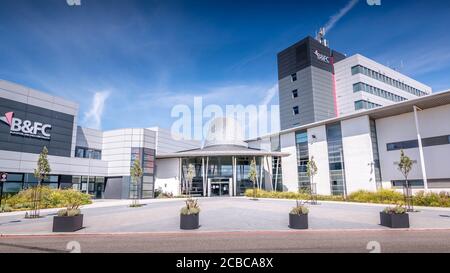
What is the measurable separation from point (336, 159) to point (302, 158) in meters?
6.76

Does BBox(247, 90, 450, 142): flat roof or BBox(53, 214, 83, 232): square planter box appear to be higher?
BBox(247, 90, 450, 142): flat roof

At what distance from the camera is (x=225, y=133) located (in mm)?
61562

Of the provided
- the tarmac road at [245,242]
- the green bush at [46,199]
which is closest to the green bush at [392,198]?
the tarmac road at [245,242]

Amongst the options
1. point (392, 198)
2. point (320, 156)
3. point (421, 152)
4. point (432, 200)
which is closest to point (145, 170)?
point (320, 156)

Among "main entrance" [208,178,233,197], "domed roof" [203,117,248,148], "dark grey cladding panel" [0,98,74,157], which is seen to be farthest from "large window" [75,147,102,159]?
"domed roof" [203,117,248,148]

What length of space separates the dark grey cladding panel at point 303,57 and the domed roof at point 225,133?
26.3 m

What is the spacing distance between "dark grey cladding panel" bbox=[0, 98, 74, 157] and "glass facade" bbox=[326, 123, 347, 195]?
134 feet

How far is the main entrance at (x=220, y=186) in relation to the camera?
157 feet

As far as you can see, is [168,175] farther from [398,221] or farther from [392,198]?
[398,221]

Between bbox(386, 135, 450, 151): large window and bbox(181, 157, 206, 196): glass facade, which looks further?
bbox(181, 157, 206, 196): glass facade

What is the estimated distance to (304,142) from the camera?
46.1 meters

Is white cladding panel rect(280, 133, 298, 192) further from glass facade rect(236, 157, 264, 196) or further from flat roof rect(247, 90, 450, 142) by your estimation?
flat roof rect(247, 90, 450, 142)

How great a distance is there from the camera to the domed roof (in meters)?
60.7

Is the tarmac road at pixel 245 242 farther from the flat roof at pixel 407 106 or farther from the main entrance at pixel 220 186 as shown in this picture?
the main entrance at pixel 220 186
